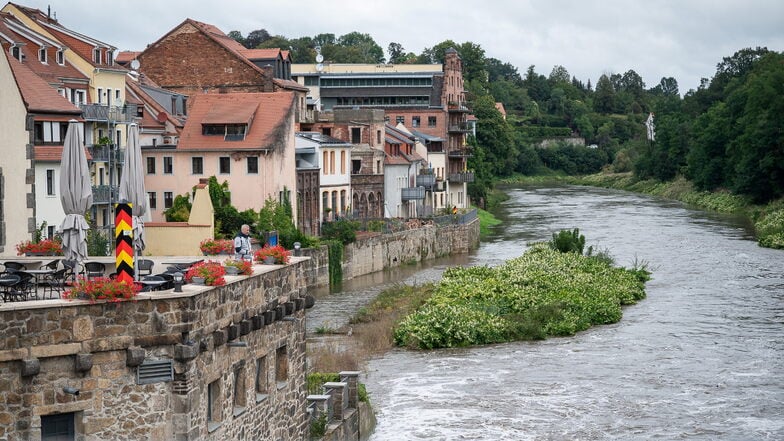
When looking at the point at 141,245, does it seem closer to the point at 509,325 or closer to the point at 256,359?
the point at 256,359

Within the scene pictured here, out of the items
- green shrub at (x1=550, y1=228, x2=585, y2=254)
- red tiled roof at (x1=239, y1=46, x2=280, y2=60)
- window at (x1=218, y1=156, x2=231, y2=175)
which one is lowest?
green shrub at (x1=550, y1=228, x2=585, y2=254)

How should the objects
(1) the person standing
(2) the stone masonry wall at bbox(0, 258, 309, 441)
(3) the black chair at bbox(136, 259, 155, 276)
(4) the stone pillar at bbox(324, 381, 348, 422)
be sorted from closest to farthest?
(2) the stone masonry wall at bbox(0, 258, 309, 441) → (3) the black chair at bbox(136, 259, 155, 276) → (1) the person standing → (4) the stone pillar at bbox(324, 381, 348, 422)

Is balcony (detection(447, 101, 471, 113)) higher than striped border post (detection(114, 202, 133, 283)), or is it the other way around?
balcony (detection(447, 101, 471, 113))

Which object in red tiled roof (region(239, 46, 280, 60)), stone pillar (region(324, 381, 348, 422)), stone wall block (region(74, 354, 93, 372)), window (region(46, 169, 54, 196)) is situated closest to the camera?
stone wall block (region(74, 354, 93, 372))

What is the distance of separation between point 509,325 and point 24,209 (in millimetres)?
23408

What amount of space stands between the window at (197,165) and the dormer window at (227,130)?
4.77 ft

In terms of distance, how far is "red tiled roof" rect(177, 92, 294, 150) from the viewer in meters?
71.2

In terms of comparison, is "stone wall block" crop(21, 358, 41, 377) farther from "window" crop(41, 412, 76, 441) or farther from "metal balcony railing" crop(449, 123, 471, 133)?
"metal balcony railing" crop(449, 123, 471, 133)

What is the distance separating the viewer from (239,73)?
89.4 meters

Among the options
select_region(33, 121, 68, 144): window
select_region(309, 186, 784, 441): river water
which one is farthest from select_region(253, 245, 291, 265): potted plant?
select_region(33, 121, 68, 144): window

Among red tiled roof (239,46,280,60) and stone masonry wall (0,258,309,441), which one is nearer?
stone masonry wall (0,258,309,441)

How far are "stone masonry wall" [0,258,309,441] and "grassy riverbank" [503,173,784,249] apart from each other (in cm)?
6634

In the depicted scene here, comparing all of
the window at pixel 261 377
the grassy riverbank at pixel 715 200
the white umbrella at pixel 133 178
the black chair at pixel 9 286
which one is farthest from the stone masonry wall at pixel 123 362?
the grassy riverbank at pixel 715 200

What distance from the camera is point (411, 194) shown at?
3844 inches
